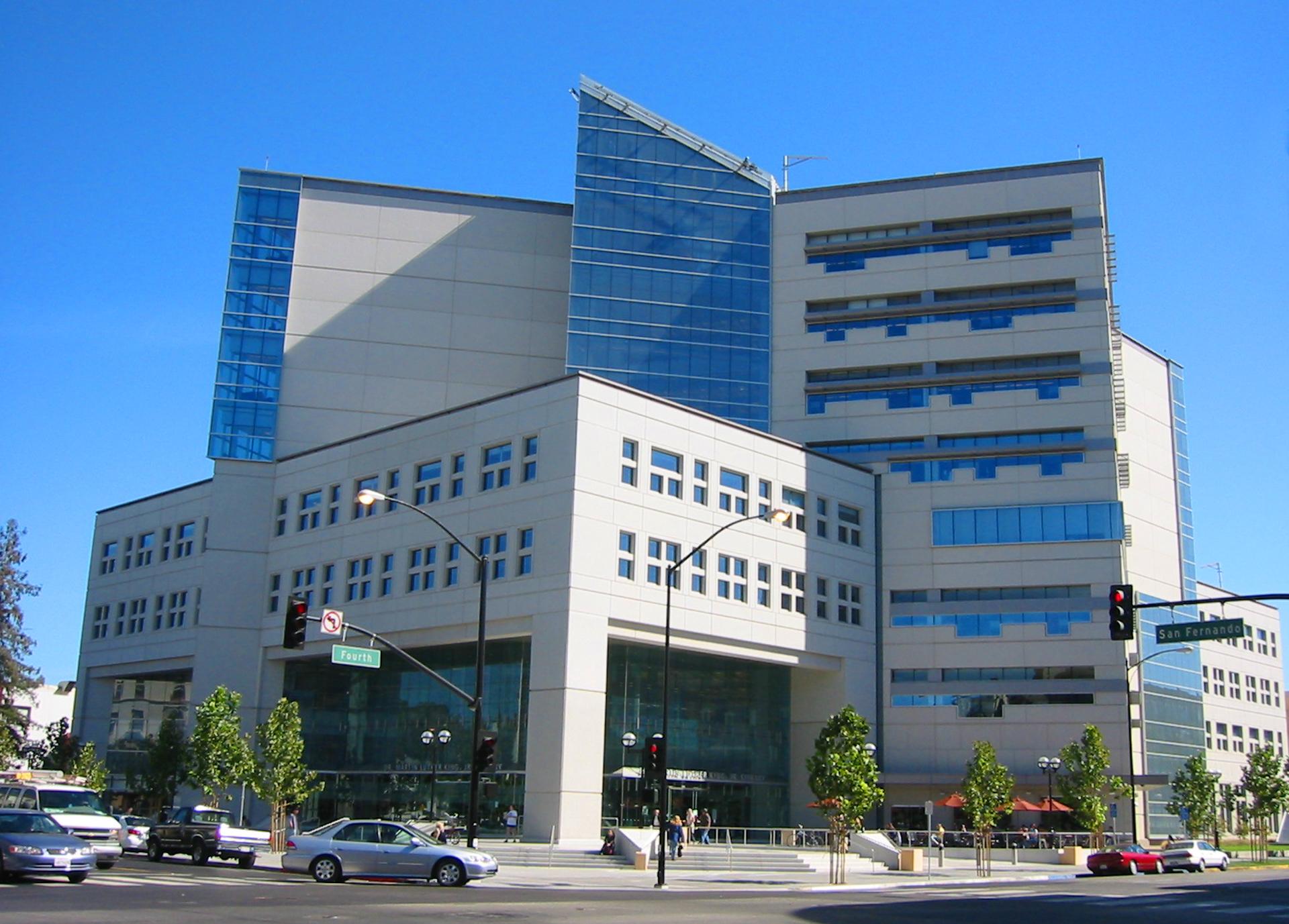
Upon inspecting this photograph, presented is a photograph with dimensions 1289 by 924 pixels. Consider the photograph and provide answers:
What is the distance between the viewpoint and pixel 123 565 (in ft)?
257

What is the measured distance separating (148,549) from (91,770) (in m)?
14.8

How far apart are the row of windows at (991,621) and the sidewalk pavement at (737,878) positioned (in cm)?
1728

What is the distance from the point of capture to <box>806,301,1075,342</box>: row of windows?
72.2 metres

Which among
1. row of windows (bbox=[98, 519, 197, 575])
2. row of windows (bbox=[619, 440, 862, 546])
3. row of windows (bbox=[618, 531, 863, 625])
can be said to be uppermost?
row of windows (bbox=[619, 440, 862, 546])

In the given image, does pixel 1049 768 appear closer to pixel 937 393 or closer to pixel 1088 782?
pixel 1088 782

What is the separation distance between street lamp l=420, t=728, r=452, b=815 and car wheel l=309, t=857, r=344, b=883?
21.2m

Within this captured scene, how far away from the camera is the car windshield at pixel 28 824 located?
27.2 meters

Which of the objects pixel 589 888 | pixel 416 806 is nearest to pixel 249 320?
pixel 416 806

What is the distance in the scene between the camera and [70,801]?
33781 millimetres

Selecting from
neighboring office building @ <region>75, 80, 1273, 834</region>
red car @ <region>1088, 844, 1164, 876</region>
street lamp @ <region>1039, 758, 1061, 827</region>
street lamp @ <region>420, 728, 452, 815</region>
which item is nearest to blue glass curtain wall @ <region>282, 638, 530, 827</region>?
street lamp @ <region>420, 728, 452, 815</region>

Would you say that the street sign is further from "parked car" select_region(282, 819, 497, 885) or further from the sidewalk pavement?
the sidewalk pavement

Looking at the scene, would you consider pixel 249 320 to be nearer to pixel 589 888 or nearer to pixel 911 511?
pixel 911 511

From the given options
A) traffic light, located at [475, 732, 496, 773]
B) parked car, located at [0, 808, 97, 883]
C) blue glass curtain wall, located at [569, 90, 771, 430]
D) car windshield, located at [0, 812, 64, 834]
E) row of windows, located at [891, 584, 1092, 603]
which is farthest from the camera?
blue glass curtain wall, located at [569, 90, 771, 430]

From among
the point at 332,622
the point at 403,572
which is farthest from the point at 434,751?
the point at 332,622
